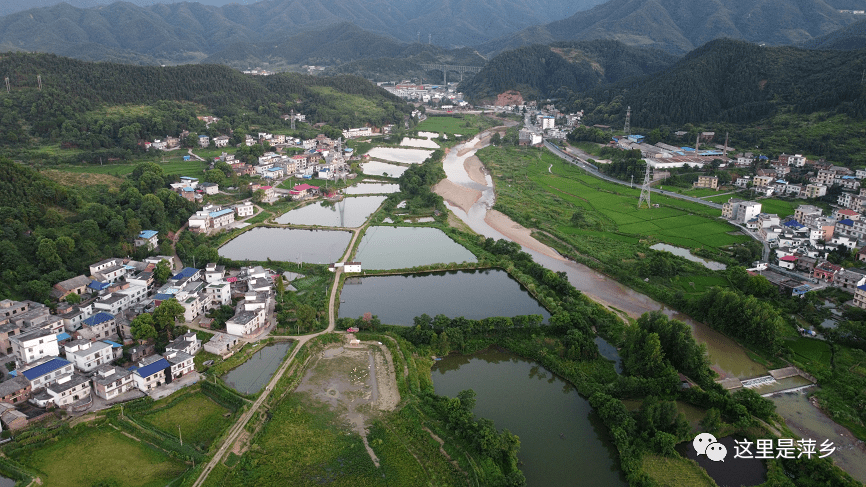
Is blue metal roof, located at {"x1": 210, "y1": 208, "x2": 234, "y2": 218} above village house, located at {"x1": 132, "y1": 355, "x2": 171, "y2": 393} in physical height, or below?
above

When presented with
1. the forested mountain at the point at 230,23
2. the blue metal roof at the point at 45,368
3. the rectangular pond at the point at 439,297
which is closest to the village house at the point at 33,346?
A: the blue metal roof at the point at 45,368

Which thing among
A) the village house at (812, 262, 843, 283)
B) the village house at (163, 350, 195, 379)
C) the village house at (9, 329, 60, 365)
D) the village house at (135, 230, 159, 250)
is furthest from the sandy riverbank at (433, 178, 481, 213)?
the village house at (9, 329, 60, 365)

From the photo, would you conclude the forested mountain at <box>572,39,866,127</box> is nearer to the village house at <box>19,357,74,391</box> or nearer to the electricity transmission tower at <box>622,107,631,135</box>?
the electricity transmission tower at <box>622,107,631,135</box>

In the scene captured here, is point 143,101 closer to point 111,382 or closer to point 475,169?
point 475,169

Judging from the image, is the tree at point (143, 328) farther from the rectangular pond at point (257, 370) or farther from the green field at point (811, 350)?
the green field at point (811, 350)

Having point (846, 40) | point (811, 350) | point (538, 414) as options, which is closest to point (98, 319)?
point (538, 414)

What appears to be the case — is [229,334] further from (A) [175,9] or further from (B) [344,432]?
(A) [175,9]
